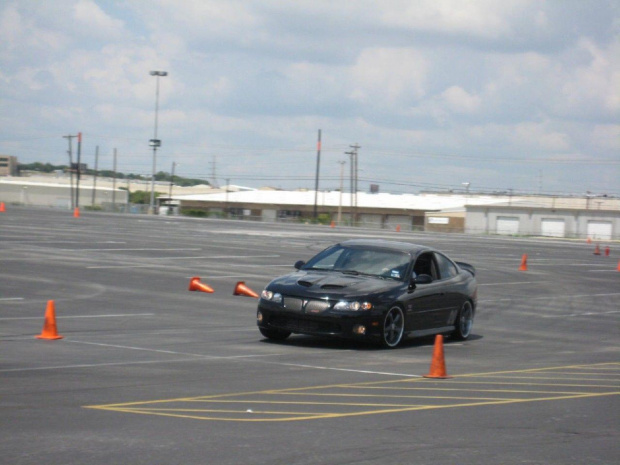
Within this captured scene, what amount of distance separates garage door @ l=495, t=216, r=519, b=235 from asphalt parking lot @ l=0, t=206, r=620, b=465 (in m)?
83.3

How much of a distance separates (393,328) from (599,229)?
290 ft

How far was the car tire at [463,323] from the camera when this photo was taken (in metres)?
15.0

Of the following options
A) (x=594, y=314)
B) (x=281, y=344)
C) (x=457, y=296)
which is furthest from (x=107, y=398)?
(x=594, y=314)

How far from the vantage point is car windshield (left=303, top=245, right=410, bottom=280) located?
14.0 metres

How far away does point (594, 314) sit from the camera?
20.4m

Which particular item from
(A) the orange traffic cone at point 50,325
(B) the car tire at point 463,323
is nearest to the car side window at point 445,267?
(B) the car tire at point 463,323

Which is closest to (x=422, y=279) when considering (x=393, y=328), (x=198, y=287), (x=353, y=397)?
(x=393, y=328)

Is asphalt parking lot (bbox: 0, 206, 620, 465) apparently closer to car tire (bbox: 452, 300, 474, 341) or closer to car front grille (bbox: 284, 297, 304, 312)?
car tire (bbox: 452, 300, 474, 341)

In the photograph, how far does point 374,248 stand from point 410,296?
1106mm

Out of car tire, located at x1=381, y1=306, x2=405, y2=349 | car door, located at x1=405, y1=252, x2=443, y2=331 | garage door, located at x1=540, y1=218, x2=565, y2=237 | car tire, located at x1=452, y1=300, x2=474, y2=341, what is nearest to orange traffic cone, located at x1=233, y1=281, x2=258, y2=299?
car tire, located at x1=452, y1=300, x2=474, y2=341

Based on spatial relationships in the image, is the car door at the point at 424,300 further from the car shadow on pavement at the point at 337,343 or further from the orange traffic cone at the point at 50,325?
the orange traffic cone at the point at 50,325

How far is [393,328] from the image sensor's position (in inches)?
528

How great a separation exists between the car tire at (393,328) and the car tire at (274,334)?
1350 mm

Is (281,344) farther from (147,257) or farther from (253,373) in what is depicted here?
(147,257)
